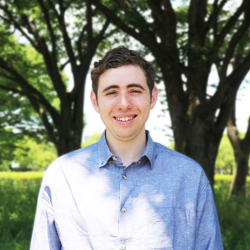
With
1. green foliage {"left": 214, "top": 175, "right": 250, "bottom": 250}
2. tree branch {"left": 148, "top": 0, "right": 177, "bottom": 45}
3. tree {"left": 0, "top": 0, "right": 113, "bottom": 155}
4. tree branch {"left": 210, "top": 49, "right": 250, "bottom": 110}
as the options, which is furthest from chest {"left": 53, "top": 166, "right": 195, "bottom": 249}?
tree {"left": 0, "top": 0, "right": 113, "bottom": 155}

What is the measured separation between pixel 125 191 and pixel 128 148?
0.81 ft

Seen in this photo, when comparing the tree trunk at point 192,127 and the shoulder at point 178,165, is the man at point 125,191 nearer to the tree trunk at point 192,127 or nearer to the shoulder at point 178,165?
the shoulder at point 178,165

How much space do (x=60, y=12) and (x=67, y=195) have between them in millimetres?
9571

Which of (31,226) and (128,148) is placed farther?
(31,226)

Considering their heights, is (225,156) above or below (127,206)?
above

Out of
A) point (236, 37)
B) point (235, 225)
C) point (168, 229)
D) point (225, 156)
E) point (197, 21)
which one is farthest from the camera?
point (225, 156)

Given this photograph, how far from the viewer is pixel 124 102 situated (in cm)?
189

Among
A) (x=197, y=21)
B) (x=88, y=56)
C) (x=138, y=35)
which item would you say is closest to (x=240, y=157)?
(x=88, y=56)

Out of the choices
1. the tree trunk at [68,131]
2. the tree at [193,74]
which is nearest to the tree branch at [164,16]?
the tree at [193,74]

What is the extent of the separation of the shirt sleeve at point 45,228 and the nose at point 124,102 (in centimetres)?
58

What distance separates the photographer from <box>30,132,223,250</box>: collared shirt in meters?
Result: 1.78

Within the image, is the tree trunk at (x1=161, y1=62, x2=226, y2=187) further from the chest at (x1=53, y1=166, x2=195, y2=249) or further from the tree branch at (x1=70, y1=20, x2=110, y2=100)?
the chest at (x1=53, y1=166, x2=195, y2=249)

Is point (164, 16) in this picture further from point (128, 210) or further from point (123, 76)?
point (128, 210)

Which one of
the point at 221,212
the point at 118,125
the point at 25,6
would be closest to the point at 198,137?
the point at 221,212
